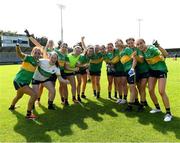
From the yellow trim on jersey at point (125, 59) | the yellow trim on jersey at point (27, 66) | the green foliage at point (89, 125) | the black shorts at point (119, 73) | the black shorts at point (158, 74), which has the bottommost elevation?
the green foliage at point (89, 125)

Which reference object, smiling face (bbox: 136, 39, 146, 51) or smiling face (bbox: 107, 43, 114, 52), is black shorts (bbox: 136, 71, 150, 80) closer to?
smiling face (bbox: 136, 39, 146, 51)

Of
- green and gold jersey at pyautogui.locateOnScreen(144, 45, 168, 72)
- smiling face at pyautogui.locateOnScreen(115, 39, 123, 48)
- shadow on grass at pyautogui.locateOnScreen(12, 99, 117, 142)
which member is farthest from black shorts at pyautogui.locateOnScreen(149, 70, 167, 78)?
smiling face at pyautogui.locateOnScreen(115, 39, 123, 48)

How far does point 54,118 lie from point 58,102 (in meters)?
2.42

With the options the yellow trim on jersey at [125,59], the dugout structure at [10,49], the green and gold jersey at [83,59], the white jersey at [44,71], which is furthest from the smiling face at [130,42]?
the dugout structure at [10,49]

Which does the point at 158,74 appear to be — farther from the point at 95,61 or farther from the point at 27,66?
the point at 27,66

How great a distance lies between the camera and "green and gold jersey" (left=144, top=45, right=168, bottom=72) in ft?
31.8

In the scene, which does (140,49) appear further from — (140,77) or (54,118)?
(54,118)

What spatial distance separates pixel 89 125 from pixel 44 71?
8.18ft

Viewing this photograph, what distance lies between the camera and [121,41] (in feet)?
38.1

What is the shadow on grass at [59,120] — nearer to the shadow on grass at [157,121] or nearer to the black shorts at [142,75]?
the shadow on grass at [157,121]

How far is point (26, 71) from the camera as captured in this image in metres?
10.0

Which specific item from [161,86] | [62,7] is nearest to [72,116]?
[161,86]

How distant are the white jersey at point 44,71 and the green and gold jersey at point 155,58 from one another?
292 centimetres

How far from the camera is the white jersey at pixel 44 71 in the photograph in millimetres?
10555
